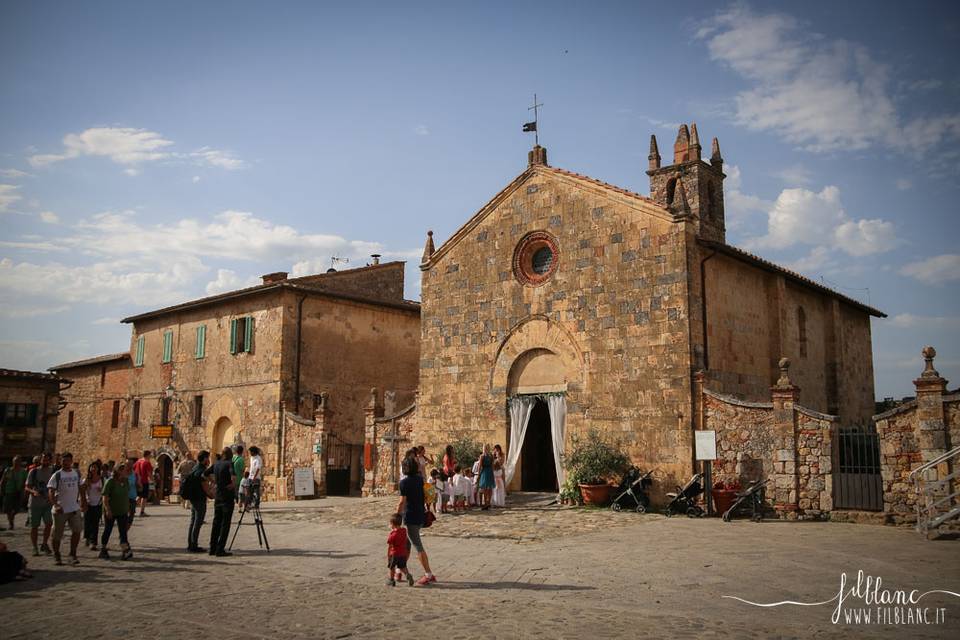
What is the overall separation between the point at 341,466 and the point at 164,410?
31.7 ft

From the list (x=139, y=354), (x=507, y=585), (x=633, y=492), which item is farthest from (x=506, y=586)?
(x=139, y=354)

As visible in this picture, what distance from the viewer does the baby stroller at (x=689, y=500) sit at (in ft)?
54.0

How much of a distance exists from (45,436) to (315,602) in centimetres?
3218

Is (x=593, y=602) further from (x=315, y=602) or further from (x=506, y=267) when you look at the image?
(x=506, y=267)

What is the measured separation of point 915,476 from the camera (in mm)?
13836

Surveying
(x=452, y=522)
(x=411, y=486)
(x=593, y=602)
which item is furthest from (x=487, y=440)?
(x=593, y=602)

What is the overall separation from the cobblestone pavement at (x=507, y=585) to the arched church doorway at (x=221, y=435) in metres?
12.5

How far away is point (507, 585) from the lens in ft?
30.9

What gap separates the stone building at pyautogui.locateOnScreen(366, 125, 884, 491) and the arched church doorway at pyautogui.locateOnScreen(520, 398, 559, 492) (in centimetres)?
5

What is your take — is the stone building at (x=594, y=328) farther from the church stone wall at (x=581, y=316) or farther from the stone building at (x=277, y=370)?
the stone building at (x=277, y=370)

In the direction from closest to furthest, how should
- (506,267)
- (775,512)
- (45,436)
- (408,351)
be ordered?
(775,512) → (506,267) → (408,351) → (45,436)

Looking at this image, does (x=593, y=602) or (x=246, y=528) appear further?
(x=246, y=528)

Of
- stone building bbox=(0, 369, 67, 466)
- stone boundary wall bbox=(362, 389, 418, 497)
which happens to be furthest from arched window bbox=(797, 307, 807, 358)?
stone building bbox=(0, 369, 67, 466)

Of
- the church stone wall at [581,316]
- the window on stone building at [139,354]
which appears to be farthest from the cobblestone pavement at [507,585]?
the window on stone building at [139,354]
